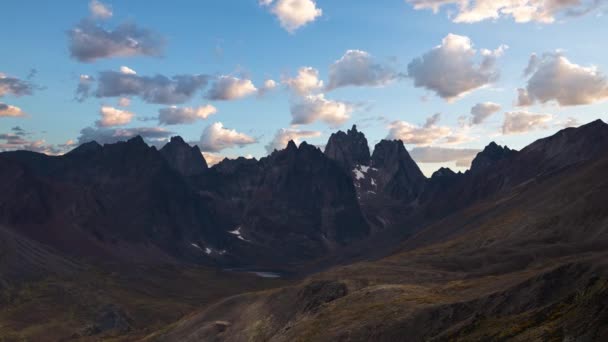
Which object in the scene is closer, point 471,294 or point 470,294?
point 471,294

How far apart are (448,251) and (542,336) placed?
469 feet

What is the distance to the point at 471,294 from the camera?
90000 millimetres

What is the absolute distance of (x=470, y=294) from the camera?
3556 inches

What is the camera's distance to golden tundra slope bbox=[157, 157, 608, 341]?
51219 mm

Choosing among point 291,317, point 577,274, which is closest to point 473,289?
point 577,274

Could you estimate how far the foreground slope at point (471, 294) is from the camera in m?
51.3

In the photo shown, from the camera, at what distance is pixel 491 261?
14750 cm

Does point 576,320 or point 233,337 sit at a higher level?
point 576,320

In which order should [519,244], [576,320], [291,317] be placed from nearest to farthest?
1. [576,320]
2. [291,317]
3. [519,244]

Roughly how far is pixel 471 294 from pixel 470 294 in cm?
33

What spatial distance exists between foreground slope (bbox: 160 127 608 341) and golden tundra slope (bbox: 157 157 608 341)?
0.56ft

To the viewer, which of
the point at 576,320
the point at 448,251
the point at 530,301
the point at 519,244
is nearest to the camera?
the point at 576,320

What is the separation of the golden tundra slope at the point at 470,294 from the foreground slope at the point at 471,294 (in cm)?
17

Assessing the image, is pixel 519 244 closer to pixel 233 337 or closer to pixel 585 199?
pixel 585 199
